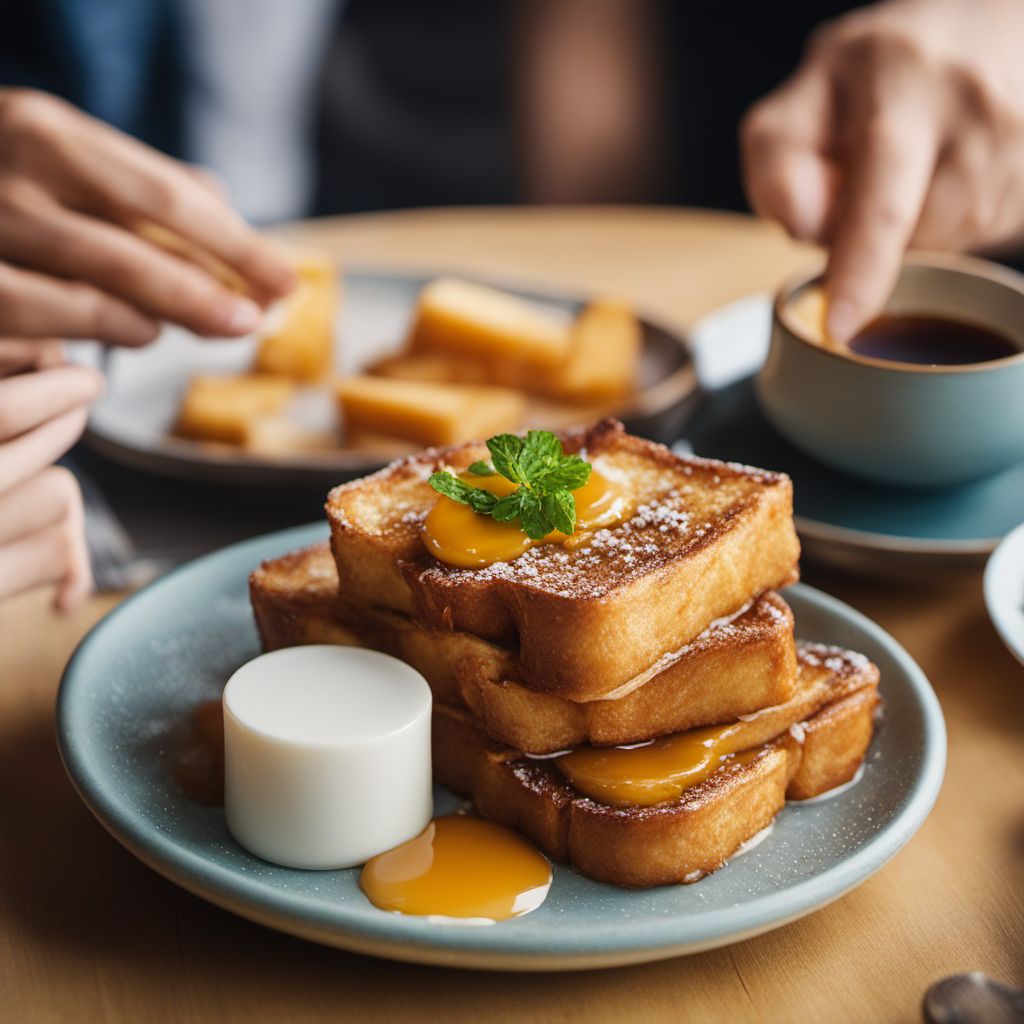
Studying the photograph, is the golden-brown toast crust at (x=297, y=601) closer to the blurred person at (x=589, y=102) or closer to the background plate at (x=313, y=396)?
the background plate at (x=313, y=396)

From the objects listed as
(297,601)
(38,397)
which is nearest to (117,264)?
(38,397)

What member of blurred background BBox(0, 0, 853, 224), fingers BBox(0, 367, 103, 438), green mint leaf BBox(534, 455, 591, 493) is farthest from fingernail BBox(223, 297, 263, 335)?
blurred background BBox(0, 0, 853, 224)

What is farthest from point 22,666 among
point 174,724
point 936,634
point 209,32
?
point 209,32

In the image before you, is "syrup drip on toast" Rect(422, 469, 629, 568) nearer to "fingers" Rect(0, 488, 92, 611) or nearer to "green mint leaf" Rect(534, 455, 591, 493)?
"green mint leaf" Rect(534, 455, 591, 493)

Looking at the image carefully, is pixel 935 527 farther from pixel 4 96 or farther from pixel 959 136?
pixel 4 96

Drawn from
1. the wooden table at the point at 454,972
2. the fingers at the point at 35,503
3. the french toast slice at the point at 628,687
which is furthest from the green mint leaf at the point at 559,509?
the fingers at the point at 35,503
